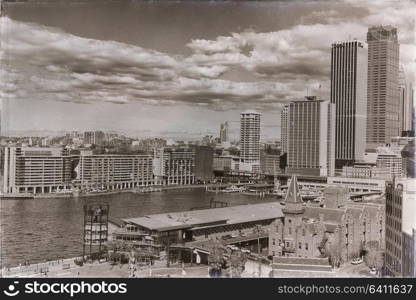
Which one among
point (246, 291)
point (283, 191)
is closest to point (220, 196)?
point (283, 191)

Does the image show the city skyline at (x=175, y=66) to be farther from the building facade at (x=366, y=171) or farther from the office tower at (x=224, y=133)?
the building facade at (x=366, y=171)

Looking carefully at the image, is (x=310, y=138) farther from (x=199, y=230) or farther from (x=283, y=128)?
(x=199, y=230)

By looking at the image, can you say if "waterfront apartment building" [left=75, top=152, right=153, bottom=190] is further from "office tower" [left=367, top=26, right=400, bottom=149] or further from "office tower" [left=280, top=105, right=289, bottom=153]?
"office tower" [left=367, top=26, right=400, bottom=149]

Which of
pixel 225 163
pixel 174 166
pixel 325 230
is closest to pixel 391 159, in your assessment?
pixel 325 230

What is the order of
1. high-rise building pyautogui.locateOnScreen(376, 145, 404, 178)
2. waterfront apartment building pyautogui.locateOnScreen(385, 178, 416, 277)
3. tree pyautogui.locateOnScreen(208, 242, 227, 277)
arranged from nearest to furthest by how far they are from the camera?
waterfront apartment building pyautogui.locateOnScreen(385, 178, 416, 277) → tree pyautogui.locateOnScreen(208, 242, 227, 277) → high-rise building pyautogui.locateOnScreen(376, 145, 404, 178)

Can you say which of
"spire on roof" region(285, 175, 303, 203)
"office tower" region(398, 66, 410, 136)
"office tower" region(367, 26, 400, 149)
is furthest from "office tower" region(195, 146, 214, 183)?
"office tower" region(398, 66, 410, 136)

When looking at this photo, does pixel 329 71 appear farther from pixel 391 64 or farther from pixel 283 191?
pixel 283 191

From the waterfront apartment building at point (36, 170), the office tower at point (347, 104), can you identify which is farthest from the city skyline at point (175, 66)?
the waterfront apartment building at point (36, 170)
